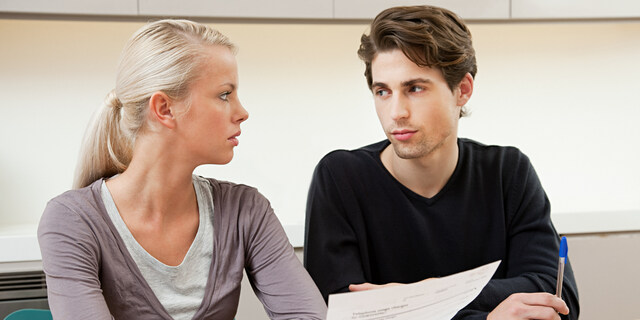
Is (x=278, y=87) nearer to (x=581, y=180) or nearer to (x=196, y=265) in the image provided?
(x=581, y=180)

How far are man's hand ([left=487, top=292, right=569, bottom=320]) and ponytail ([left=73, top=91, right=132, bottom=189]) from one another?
792mm

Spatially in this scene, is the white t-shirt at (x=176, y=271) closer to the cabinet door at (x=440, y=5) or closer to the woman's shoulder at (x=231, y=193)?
the woman's shoulder at (x=231, y=193)

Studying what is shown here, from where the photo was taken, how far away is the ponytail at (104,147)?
138 cm

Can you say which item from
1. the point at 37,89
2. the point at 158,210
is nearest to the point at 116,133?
the point at 158,210

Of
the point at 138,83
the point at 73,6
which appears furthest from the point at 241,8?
the point at 138,83

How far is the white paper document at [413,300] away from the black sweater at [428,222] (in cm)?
37

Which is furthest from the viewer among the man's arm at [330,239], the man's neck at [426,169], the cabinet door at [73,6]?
the cabinet door at [73,6]

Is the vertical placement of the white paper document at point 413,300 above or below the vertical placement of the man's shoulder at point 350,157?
below

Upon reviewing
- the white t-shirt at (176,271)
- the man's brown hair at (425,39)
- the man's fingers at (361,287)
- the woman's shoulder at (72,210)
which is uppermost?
the man's brown hair at (425,39)

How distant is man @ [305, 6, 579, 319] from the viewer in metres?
1.52

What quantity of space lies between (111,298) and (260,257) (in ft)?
0.96

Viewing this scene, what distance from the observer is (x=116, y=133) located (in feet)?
4.55

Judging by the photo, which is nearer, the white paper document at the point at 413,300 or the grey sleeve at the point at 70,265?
the white paper document at the point at 413,300

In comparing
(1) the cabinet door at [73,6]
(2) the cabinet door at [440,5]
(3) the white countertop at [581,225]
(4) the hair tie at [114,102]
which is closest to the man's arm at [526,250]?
(4) the hair tie at [114,102]
